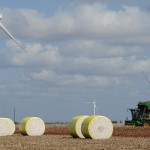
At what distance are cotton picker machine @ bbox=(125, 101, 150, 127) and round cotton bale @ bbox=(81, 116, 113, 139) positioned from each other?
31.3 metres

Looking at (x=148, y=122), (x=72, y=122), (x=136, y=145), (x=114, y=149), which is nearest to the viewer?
(x=114, y=149)

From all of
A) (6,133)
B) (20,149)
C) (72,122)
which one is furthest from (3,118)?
(20,149)

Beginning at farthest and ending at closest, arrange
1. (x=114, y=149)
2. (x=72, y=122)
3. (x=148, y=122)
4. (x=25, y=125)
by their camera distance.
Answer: (x=148, y=122)
(x=25, y=125)
(x=72, y=122)
(x=114, y=149)

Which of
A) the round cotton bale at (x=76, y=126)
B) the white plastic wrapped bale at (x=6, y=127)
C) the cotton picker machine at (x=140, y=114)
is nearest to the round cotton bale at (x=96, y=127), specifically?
the round cotton bale at (x=76, y=126)

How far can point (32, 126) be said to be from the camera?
152ft

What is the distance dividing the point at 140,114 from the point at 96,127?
35.2 m

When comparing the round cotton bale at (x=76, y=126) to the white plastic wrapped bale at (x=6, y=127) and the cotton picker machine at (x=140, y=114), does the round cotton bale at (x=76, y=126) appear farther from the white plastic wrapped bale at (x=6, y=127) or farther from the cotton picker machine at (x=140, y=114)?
the cotton picker machine at (x=140, y=114)

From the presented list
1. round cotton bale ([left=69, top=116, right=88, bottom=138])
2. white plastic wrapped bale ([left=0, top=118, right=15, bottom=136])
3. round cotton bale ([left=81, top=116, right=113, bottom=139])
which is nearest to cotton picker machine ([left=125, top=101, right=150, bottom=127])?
white plastic wrapped bale ([left=0, top=118, right=15, bottom=136])

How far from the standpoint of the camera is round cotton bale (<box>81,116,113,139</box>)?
37938 millimetres

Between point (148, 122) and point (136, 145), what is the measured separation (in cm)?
3881

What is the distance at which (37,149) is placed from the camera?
2853 cm

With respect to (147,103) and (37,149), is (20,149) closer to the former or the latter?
(37,149)

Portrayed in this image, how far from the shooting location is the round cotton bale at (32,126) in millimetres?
45906

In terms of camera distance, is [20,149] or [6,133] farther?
[6,133]
